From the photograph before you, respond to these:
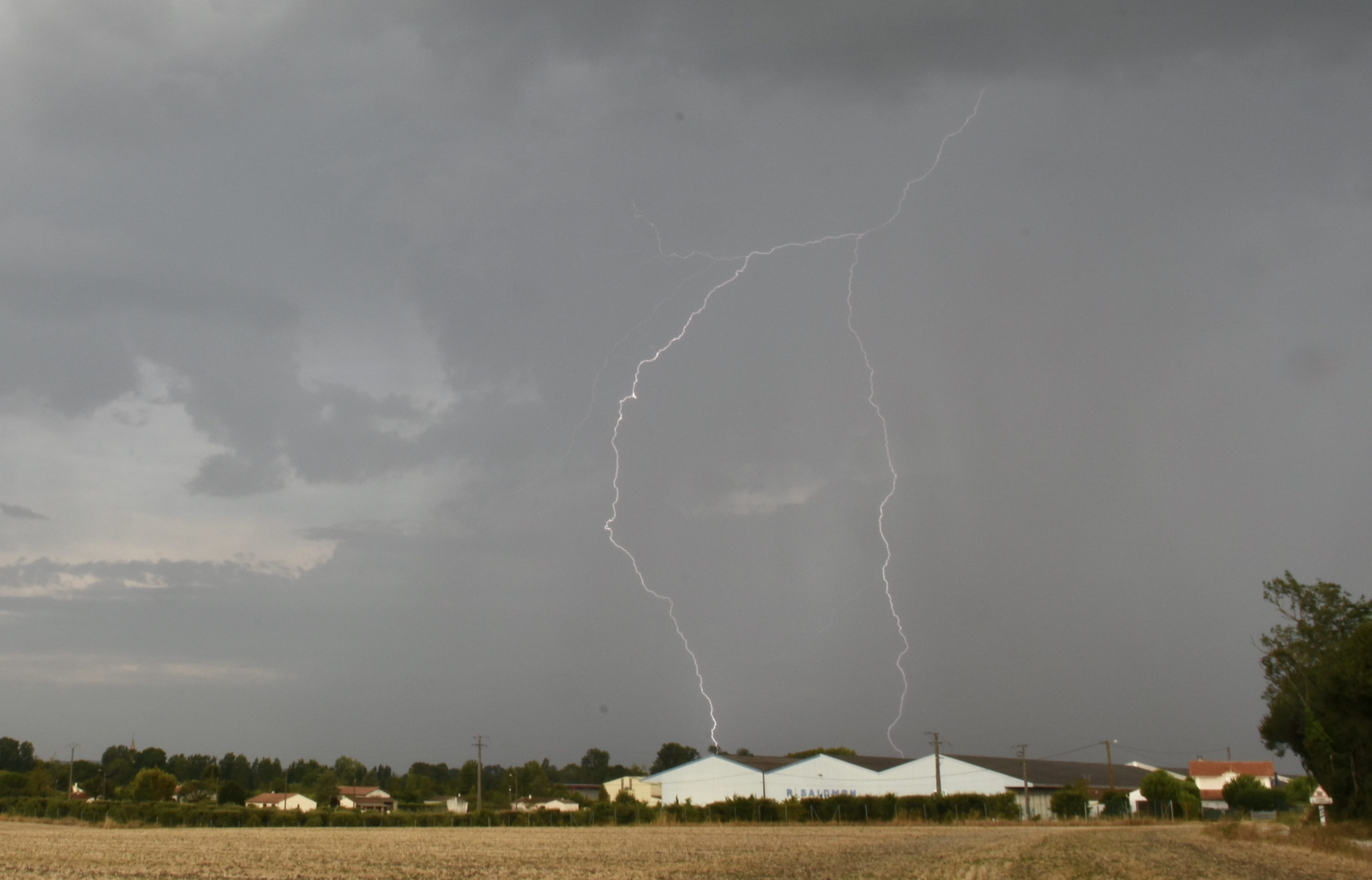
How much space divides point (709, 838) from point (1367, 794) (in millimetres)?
20136

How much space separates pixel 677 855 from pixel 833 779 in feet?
149

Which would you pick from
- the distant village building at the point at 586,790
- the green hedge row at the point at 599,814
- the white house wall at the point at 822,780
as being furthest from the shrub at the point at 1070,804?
the distant village building at the point at 586,790

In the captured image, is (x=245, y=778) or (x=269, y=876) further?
(x=245, y=778)

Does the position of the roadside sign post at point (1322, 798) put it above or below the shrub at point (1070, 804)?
above

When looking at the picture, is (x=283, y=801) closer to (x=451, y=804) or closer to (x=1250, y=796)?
(x=451, y=804)

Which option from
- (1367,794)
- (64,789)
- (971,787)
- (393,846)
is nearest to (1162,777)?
(971,787)

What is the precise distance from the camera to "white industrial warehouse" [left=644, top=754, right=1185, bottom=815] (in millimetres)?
65062

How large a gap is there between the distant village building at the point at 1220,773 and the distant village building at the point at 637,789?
174 feet

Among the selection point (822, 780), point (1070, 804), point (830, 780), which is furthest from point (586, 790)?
point (1070, 804)

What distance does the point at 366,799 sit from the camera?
324ft

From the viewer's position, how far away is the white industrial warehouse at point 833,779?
65.1 m

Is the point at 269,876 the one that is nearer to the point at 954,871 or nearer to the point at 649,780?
the point at 954,871

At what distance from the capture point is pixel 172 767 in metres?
139

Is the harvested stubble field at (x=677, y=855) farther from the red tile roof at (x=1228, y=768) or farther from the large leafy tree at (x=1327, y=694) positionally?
the red tile roof at (x=1228, y=768)
